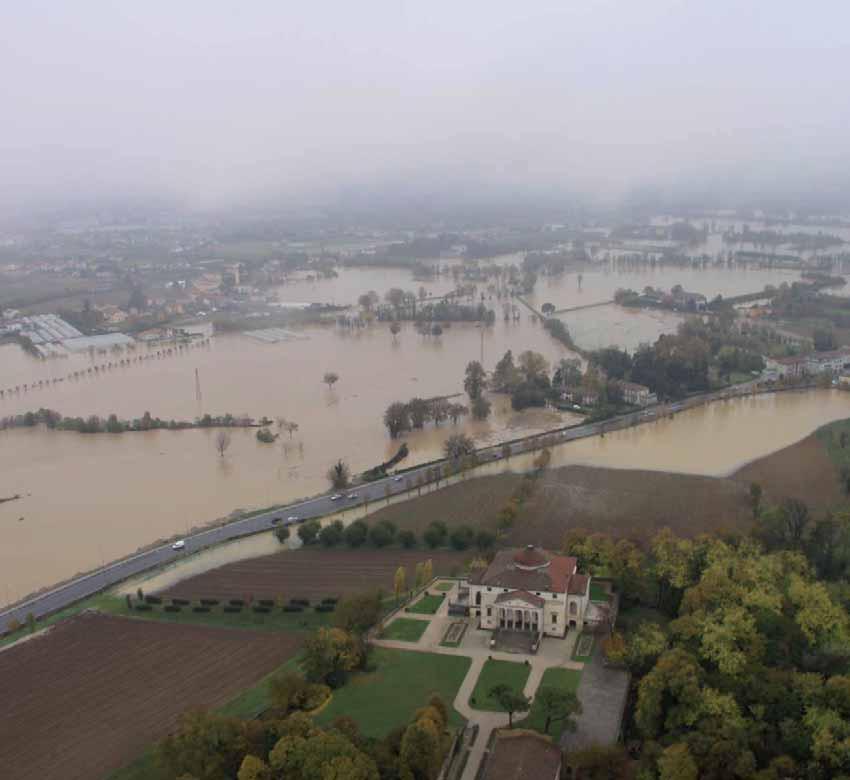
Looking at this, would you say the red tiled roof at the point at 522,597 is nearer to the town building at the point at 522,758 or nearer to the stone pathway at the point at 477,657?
the stone pathway at the point at 477,657

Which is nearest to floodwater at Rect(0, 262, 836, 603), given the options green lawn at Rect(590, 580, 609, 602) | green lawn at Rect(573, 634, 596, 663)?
green lawn at Rect(590, 580, 609, 602)

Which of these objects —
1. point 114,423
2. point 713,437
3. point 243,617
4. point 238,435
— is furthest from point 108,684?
point 713,437

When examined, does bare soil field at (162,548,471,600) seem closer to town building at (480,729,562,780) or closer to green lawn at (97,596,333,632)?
green lawn at (97,596,333,632)

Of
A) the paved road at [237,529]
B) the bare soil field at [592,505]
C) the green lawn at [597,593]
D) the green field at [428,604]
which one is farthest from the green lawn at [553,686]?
the paved road at [237,529]

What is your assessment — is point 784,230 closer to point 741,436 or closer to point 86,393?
point 741,436

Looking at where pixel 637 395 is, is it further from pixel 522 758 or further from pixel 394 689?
pixel 522 758

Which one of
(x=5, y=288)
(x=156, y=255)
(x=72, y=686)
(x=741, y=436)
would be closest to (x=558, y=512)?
(x=741, y=436)
